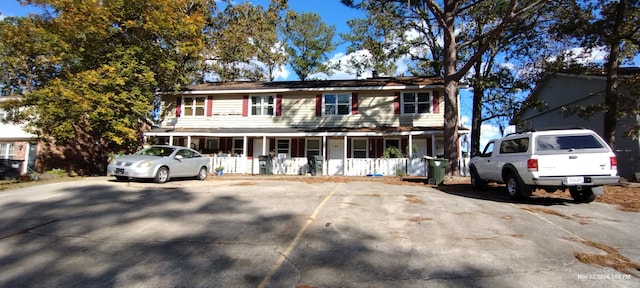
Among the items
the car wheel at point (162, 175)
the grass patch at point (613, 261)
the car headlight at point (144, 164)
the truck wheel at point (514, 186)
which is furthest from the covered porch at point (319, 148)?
the grass patch at point (613, 261)

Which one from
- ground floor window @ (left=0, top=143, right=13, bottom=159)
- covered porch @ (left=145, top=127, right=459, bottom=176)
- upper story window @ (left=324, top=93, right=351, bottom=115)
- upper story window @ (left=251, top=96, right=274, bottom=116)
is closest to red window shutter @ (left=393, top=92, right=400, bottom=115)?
covered porch @ (left=145, top=127, right=459, bottom=176)

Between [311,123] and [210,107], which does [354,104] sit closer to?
[311,123]

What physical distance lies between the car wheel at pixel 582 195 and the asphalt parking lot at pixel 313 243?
10.7 inches

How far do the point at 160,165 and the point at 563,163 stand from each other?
12.4 metres

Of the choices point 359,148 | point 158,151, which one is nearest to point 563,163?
point 158,151

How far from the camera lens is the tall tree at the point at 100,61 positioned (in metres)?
16.9

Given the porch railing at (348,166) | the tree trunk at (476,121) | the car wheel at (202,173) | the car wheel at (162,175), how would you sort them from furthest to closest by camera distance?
the tree trunk at (476,121) < the porch railing at (348,166) < the car wheel at (202,173) < the car wheel at (162,175)

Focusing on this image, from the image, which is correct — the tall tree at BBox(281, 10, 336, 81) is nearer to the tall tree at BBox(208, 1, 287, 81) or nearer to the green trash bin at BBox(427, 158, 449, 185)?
the tall tree at BBox(208, 1, 287, 81)

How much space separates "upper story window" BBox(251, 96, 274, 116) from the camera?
888 inches

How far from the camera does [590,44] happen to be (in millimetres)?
16625

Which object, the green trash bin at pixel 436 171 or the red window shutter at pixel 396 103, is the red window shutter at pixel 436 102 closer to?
the red window shutter at pixel 396 103

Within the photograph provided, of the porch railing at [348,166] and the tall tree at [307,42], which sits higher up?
the tall tree at [307,42]

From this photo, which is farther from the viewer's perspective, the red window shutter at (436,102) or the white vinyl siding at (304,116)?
the white vinyl siding at (304,116)

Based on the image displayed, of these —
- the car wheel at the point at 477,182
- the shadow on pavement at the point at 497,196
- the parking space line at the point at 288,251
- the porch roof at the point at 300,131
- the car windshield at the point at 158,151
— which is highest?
the porch roof at the point at 300,131
